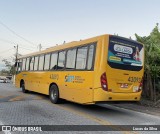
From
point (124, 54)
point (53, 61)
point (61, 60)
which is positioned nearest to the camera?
point (124, 54)

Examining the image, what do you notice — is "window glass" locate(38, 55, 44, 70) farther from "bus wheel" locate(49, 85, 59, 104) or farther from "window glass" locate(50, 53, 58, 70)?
"bus wheel" locate(49, 85, 59, 104)

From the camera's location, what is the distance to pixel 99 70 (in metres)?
9.80

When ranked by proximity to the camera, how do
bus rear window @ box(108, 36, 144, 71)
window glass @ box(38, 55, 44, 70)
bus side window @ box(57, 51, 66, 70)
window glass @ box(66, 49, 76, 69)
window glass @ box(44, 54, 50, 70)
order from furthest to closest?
window glass @ box(38, 55, 44, 70), window glass @ box(44, 54, 50, 70), bus side window @ box(57, 51, 66, 70), window glass @ box(66, 49, 76, 69), bus rear window @ box(108, 36, 144, 71)

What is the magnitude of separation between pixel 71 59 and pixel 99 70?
2335 millimetres

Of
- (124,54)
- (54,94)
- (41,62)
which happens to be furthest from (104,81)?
(41,62)

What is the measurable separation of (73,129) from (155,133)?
2370mm

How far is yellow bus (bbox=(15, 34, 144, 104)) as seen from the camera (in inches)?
387

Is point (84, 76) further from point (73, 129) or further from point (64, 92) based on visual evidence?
point (73, 129)

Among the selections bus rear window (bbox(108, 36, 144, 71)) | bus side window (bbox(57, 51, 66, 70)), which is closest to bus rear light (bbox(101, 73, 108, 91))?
bus rear window (bbox(108, 36, 144, 71))

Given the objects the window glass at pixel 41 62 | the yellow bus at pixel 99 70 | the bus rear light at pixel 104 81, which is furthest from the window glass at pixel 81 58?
the window glass at pixel 41 62

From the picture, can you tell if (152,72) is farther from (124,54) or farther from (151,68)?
(124,54)

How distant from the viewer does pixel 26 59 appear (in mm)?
18266

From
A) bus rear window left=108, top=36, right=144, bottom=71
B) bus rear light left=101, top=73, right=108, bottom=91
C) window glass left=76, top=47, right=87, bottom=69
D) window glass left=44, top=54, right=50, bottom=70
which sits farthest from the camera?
window glass left=44, top=54, right=50, bottom=70

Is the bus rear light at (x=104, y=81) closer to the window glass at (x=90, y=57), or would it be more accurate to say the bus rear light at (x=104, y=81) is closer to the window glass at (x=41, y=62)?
the window glass at (x=90, y=57)
